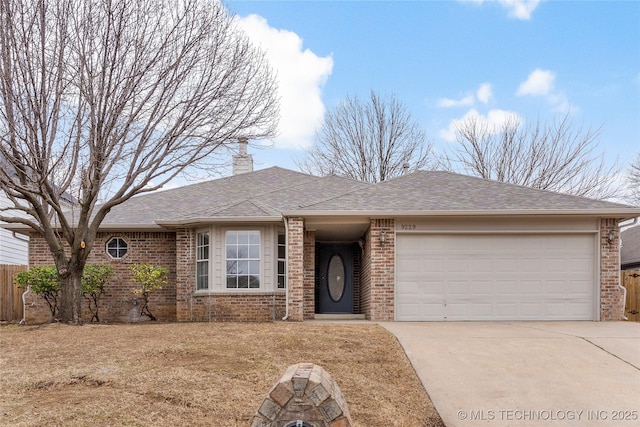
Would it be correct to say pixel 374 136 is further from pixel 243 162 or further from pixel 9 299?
pixel 9 299

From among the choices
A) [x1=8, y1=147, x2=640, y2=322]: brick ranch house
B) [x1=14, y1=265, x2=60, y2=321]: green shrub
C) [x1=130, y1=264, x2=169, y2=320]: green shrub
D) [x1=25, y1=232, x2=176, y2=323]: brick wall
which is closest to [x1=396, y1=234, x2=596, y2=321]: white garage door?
[x1=8, y1=147, x2=640, y2=322]: brick ranch house

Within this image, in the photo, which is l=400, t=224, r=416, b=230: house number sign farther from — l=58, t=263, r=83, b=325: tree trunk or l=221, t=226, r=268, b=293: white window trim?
l=58, t=263, r=83, b=325: tree trunk

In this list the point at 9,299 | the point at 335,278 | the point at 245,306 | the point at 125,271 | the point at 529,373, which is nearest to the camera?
the point at 529,373

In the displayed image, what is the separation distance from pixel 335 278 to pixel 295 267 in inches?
143

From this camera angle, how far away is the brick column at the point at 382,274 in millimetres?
11531

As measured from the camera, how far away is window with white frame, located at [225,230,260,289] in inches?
485

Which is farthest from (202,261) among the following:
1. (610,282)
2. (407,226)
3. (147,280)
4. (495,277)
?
(610,282)

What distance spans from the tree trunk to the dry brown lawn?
1.52 metres

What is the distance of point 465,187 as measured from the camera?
13188mm

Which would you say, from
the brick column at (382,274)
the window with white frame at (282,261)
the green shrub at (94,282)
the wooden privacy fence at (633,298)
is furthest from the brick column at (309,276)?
the wooden privacy fence at (633,298)

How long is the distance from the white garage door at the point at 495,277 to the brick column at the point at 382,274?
22 centimetres

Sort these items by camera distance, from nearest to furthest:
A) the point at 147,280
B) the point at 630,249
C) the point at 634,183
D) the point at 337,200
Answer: the point at 337,200 → the point at 147,280 → the point at 630,249 → the point at 634,183

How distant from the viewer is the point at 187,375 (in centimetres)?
636

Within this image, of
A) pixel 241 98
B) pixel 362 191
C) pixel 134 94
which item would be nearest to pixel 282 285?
pixel 362 191
